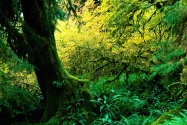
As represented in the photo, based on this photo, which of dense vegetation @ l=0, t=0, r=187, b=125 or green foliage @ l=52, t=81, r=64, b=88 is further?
green foliage @ l=52, t=81, r=64, b=88

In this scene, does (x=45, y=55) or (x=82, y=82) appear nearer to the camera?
(x=45, y=55)

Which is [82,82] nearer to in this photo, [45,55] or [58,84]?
[58,84]

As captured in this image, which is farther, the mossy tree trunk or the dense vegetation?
the mossy tree trunk

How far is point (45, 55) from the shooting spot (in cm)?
665

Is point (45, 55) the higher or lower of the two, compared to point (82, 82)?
higher

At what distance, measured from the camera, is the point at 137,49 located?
1011 cm

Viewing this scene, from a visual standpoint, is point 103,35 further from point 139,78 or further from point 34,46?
point 34,46

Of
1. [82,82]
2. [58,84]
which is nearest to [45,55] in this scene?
[58,84]

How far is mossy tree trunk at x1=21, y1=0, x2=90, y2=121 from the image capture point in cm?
655

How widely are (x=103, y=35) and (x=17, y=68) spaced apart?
21.1 ft

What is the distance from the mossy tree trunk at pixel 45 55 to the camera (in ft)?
21.5

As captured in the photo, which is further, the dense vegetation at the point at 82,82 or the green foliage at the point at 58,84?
the green foliage at the point at 58,84

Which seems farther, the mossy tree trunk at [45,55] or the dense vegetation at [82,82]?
the mossy tree trunk at [45,55]

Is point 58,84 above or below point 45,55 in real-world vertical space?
below
